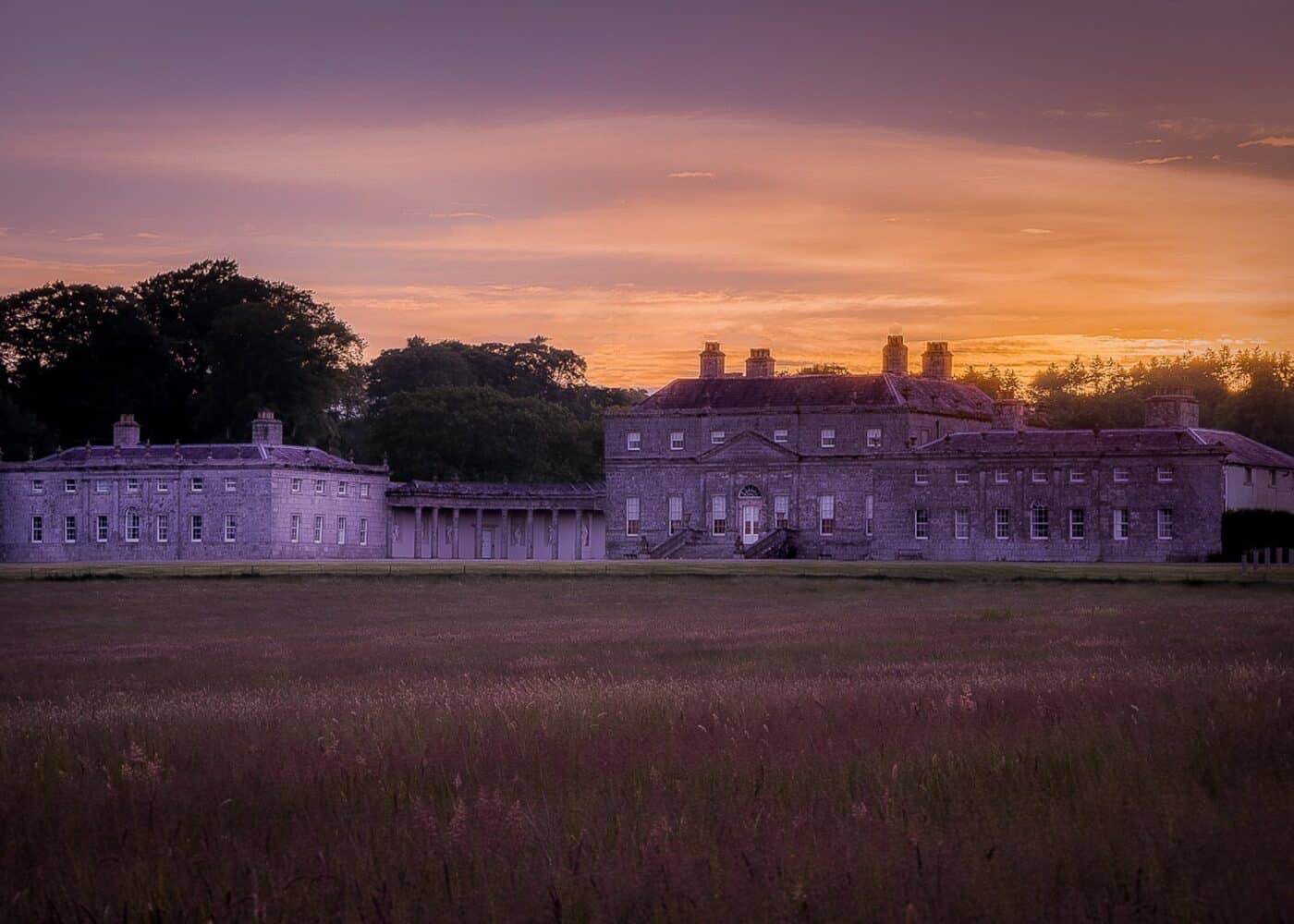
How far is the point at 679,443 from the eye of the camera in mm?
102438

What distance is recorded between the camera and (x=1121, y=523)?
8531cm

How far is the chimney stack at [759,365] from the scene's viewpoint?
349ft

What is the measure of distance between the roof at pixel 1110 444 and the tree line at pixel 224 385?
3642cm

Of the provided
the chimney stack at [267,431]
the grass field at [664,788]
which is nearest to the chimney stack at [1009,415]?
the chimney stack at [267,431]

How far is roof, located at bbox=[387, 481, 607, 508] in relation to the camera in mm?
105312

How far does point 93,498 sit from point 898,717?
298ft

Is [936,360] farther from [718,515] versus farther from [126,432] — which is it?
[126,432]

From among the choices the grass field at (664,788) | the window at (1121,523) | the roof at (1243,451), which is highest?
the roof at (1243,451)

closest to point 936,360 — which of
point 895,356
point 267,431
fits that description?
point 895,356

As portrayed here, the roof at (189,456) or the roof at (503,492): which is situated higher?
the roof at (189,456)

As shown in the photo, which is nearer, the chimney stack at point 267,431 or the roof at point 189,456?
the roof at point 189,456

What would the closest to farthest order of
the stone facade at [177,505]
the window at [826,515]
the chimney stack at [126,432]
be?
the window at [826,515] → the stone facade at [177,505] → the chimney stack at [126,432]

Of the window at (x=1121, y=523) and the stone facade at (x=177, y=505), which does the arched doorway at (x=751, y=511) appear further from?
the stone facade at (x=177, y=505)

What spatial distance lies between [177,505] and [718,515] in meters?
31.3
